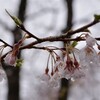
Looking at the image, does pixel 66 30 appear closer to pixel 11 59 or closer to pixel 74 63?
pixel 74 63

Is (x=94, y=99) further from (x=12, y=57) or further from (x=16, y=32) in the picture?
(x=12, y=57)

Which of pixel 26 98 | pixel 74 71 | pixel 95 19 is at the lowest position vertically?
pixel 74 71

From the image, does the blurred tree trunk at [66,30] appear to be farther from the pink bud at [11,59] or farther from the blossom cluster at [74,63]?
the pink bud at [11,59]

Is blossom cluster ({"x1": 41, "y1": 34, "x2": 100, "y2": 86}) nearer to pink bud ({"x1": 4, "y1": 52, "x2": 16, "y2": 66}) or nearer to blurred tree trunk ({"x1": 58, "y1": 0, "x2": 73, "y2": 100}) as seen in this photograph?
pink bud ({"x1": 4, "y1": 52, "x2": 16, "y2": 66})

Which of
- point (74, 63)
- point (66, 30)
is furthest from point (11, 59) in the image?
point (66, 30)

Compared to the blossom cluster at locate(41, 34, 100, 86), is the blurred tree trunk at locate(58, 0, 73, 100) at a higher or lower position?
higher

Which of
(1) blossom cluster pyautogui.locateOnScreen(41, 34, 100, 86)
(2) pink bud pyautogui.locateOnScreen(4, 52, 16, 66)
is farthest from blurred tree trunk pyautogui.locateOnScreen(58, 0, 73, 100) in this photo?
(2) pink bud pyautogui.locateOnScreen(4, 52, 16, 66)

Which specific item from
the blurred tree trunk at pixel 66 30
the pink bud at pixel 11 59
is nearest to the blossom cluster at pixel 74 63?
the pink bud at pixel 11 59

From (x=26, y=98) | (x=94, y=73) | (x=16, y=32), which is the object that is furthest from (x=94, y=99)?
(x=16, y=32)
